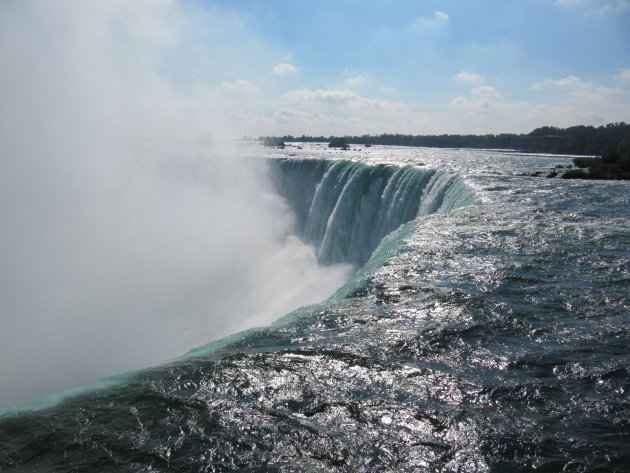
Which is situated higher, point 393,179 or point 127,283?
Result: point 393,179

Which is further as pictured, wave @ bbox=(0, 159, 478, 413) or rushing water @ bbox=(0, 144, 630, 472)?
wave @ bbox=(0, 159, 478, 413)

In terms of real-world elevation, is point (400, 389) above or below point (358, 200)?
below

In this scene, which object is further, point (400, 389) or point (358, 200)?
point (358, 200)

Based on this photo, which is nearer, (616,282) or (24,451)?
(24,451)

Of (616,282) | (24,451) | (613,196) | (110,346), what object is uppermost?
(613,196)

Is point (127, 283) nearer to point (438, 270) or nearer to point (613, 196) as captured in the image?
point (438, 270)

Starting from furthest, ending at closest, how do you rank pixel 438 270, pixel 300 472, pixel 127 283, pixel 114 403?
1. pixel 127 283
2. pixel 438 270
3. pixel 114 403
4. pixel 300 472

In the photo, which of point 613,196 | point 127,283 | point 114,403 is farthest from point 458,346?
point 127,283

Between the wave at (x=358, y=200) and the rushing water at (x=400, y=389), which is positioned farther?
the wave at (x=358, y=200)
